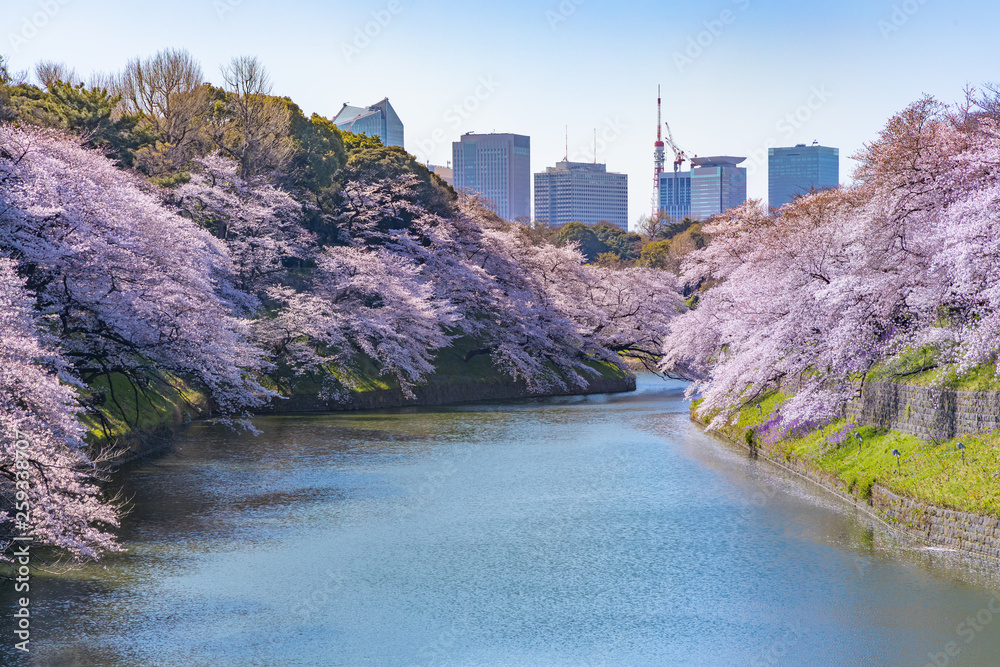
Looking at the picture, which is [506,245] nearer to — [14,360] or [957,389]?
[957,389]

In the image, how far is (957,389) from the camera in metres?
20.1

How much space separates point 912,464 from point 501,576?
1015cm

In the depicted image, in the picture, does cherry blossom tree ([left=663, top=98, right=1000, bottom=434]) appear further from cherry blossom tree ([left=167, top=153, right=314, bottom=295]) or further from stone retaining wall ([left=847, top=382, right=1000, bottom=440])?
cherry blossom tree ([left=167, top=153, right=314, bottom=295])

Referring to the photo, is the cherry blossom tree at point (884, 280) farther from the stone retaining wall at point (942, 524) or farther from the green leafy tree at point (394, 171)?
the green leafy tree at point (394, 171)

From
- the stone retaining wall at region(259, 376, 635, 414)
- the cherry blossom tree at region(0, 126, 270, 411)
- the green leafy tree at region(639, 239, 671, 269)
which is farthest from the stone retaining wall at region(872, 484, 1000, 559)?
the green leafy tree at region(639, 239, 671, 269)

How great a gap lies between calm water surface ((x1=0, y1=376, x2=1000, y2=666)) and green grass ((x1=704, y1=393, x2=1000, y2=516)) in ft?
3.42

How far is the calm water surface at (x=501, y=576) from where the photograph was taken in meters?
13.4

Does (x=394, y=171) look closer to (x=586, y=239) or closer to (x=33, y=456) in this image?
(x=33, y=456)

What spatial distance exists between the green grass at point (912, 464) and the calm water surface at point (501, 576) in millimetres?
1042

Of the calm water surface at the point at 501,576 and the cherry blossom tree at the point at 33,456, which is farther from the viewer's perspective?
the cherry blossom tree at the point at 33,456

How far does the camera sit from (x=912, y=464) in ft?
66.7

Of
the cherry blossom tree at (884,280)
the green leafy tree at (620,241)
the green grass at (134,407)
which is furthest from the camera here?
the green leafy tree at (620,241)

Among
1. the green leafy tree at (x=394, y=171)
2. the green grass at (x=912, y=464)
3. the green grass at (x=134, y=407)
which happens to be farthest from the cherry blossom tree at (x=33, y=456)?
the green leafy tree at (x=394, y=171)

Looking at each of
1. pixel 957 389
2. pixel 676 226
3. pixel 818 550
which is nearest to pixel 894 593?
pixel 818 550
